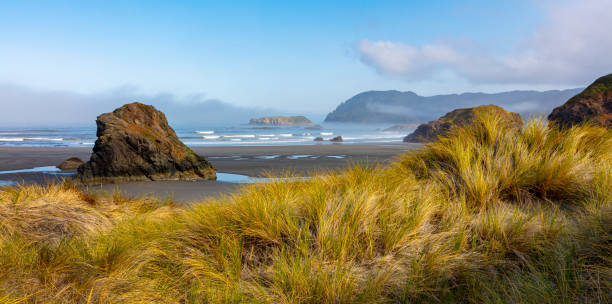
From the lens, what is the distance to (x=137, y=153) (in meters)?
10.8

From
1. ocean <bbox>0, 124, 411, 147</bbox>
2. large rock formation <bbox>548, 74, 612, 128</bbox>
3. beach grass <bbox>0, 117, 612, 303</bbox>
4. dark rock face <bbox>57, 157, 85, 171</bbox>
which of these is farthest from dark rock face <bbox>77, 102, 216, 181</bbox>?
ocean <bbox>0, 124, 411, 147</bbox>

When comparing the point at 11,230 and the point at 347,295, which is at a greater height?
the point at 11,230

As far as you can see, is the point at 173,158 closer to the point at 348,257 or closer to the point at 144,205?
the point at 144,205

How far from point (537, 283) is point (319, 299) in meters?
1.54

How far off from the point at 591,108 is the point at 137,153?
44.7 ft

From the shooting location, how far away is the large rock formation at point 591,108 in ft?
35.1

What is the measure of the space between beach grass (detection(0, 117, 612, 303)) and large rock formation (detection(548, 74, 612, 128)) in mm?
7588

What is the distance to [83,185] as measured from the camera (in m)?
9.97

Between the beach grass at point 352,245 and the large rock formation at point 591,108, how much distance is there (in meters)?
7.59

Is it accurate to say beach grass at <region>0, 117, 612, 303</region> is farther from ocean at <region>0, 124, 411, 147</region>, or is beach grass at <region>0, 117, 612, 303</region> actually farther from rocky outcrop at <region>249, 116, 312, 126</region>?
rocky outcrop at <region>249, 116, 312, 126</region>

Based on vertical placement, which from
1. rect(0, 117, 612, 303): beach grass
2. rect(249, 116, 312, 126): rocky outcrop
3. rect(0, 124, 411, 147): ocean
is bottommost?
rect(0, 117, 612, 303): beach grass

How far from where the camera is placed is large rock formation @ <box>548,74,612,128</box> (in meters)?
10.7

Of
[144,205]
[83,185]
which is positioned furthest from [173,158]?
[144,205]

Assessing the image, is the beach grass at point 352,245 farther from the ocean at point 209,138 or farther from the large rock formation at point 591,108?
the ocean at point 209,138
